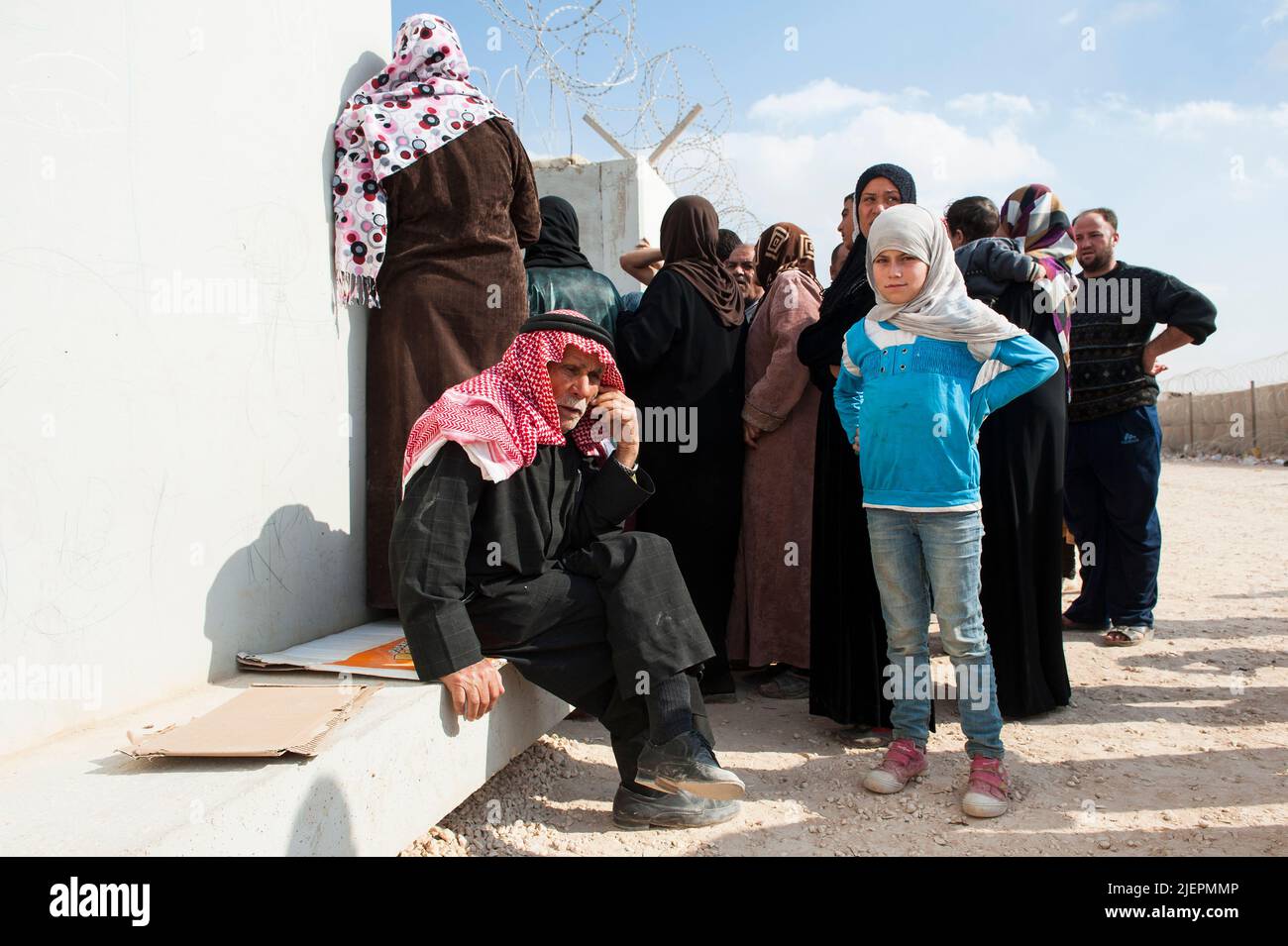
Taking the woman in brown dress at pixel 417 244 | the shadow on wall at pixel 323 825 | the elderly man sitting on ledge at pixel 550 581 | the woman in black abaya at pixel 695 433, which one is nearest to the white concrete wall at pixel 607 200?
the woman in black abaya at pixel 695 433

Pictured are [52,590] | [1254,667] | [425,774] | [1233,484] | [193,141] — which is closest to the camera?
[52,590]

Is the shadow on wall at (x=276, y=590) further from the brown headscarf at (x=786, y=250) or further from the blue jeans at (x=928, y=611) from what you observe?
the brown headscarf at (x=786, y=250)

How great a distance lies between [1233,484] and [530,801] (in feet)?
50.9

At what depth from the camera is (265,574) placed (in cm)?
279

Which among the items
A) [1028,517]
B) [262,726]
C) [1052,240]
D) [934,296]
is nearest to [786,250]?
[1052,240]

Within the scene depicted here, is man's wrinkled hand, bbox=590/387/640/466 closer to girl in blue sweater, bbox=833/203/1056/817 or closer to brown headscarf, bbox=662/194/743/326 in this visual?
girl in blue sweater, bbox=833/203/1056/817

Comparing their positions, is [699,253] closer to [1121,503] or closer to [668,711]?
[668,711]

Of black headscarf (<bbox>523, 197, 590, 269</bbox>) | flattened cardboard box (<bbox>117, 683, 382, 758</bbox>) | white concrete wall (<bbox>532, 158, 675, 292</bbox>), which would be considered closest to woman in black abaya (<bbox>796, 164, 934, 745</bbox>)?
black headscarf (<bbox>523, 197, 590, 269</bbox>)

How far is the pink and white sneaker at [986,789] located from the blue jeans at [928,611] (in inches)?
1.3

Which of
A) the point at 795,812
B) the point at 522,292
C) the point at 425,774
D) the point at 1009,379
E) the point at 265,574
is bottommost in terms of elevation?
the point at 795,812

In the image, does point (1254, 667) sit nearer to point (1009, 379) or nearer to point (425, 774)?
point (1009, 379)

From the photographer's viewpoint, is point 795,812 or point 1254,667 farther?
point 1254,667

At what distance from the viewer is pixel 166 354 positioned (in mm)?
2357

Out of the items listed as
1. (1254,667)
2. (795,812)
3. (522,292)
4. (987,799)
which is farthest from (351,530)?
(1254,667)
